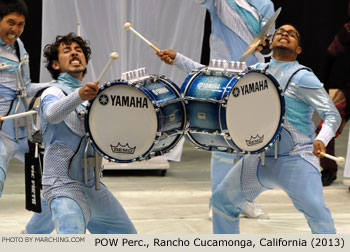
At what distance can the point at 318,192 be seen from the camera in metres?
4.39

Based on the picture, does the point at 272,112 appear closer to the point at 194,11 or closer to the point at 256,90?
the point at 256,90

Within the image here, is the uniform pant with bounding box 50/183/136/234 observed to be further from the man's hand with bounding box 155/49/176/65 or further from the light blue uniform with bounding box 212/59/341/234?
the man's hand with bounding box 155/49/176/65

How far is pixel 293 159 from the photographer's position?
14.5 ft

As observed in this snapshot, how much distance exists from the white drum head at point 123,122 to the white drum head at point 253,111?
15.9 inches

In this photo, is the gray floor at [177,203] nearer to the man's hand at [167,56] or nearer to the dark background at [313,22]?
the man's hand at [167,56]

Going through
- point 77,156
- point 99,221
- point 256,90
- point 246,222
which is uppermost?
point 256,90

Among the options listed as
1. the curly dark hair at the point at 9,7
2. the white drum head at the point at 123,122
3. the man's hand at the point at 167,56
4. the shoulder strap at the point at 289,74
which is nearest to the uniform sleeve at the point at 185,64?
the man's hand at the point at 167,56

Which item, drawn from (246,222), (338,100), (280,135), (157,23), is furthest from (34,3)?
(280,135)

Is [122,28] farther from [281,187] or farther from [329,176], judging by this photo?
[281,187]

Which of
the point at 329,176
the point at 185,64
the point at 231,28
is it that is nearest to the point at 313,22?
the point at 329,176

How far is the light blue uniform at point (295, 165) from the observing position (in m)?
4.36

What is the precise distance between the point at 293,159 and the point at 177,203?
2266 millimetres

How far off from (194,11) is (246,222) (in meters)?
2.36

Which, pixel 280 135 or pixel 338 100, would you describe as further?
pixel 338 100
